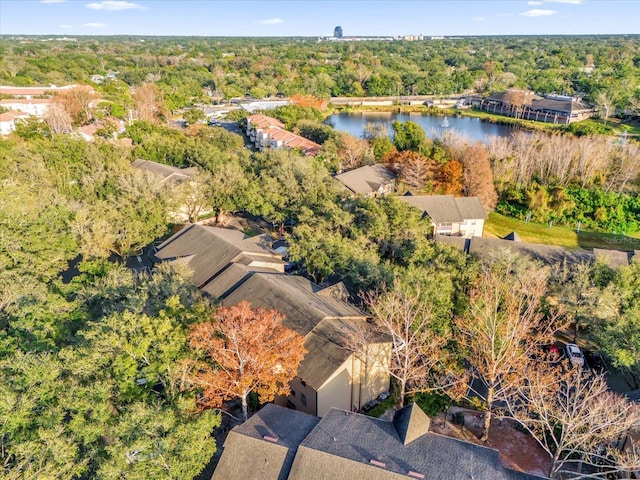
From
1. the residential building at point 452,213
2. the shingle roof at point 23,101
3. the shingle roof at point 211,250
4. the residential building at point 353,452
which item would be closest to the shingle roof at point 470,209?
the residential building at point 452,213

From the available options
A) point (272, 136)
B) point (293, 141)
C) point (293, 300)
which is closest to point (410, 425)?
point (293, 300)

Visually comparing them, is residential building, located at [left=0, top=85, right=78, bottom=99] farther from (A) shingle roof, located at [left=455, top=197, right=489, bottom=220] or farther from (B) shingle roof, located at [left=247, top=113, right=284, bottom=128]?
(A) shingle roof, located at [left=455, top=197, right=489, bottom=220]

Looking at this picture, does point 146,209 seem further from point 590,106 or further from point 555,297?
point 590,106

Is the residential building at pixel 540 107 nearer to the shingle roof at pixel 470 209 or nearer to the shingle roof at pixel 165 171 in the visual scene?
the shingle roof at pixel 470 209

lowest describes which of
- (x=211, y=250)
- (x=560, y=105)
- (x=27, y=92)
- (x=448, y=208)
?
(x=448, y=208)

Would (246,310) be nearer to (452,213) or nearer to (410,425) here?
(410,425)

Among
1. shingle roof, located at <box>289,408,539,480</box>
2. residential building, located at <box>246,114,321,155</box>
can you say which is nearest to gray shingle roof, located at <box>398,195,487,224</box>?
residential building, located at <box>246,114,321,155</box>

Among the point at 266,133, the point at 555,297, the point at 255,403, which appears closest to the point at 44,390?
the point at 255,403
